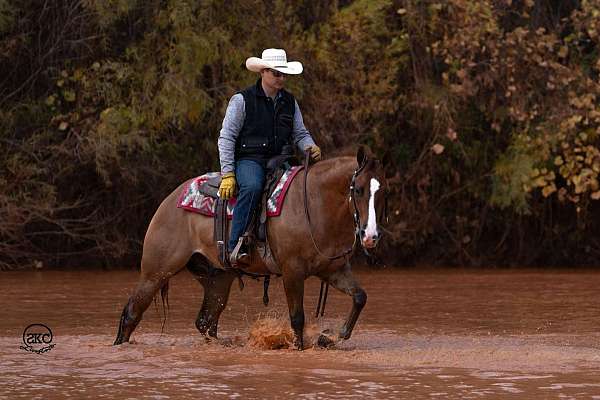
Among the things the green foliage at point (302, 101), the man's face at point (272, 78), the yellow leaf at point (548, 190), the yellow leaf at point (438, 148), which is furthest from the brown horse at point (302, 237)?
the yellow leaf at point (548, 190)

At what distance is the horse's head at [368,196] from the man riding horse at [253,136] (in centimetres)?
91

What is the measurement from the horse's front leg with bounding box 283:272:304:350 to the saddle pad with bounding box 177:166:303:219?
575mm

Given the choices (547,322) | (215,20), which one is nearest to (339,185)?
(547,322)

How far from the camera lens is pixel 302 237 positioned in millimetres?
9883

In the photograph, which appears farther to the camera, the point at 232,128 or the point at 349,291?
the point at 232,128

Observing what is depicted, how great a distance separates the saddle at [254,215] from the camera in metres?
10.1

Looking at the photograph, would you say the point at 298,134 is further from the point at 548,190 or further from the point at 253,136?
the point at 548,190

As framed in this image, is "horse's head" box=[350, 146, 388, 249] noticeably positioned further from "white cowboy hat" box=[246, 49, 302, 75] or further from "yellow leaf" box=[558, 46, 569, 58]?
"yellow leaf" box=[558, 46, 569, 58]

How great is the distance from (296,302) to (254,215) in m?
0.84

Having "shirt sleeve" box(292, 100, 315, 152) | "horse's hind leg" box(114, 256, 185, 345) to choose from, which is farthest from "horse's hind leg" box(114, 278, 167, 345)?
"shirt sleeve" box(292, 100, 315, 152)

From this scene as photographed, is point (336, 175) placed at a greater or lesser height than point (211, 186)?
greater

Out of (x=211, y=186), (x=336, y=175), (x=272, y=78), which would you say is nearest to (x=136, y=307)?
(x=211, y=186)

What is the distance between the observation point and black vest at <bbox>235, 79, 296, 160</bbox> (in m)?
10.3

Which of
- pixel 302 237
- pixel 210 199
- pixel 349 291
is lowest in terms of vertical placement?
pixel 349 291
